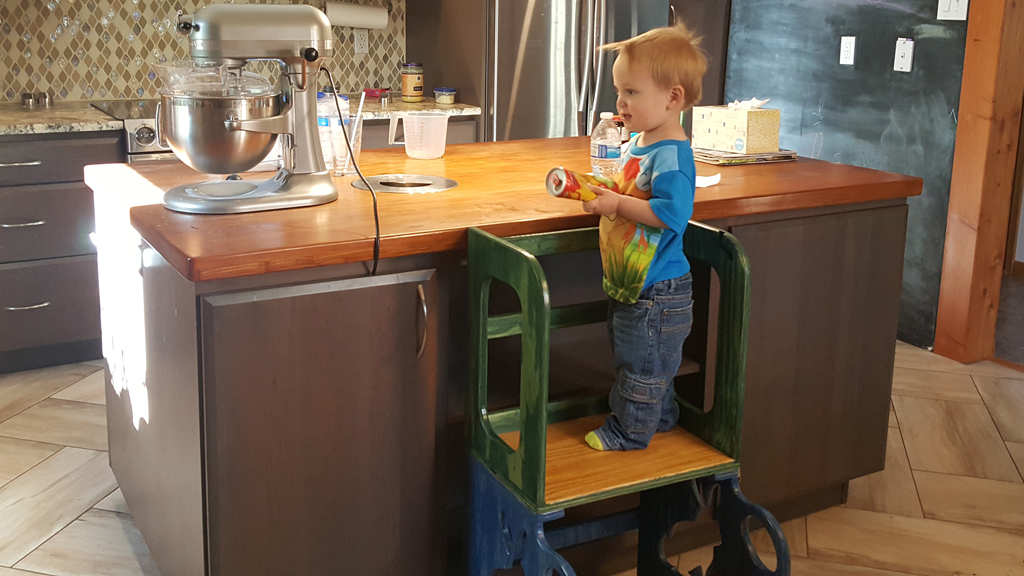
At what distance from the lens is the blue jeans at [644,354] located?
5.53ft

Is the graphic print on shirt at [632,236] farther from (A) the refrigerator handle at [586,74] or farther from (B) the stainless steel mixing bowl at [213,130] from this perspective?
(A) the refrigerator handle at [586,74]

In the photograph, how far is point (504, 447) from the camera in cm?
160

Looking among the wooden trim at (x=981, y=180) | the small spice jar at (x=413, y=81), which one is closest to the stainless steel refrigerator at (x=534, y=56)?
→ the small spice jar at (x=413, y=81)

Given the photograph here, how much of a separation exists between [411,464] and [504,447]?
0.21 meters

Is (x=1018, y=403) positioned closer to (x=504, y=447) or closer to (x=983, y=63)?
(x=983, y=63)

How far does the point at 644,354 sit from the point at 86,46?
3.02 meters

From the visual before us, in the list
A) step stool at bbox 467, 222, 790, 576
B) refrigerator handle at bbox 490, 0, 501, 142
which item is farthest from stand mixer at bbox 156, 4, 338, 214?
refrigerator handle at bbox 490, 0, 501, 142

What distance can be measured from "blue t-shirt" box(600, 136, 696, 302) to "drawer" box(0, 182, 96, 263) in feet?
7.27

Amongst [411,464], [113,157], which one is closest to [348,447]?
[411,464]

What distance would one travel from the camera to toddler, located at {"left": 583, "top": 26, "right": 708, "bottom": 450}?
158 centimetres

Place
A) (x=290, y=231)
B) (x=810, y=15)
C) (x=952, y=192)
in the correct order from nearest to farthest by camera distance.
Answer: (x=290, y=231), (x=952, y=192), (x=810, y=15)

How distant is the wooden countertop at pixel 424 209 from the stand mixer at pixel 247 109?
0.18 ft

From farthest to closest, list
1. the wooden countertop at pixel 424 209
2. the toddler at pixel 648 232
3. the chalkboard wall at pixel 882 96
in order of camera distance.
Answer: the chalkboard wall at pixel 882 96, the toddler at pixel 648 232, the wooden countertop at pixel 424 209

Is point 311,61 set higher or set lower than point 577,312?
higher
